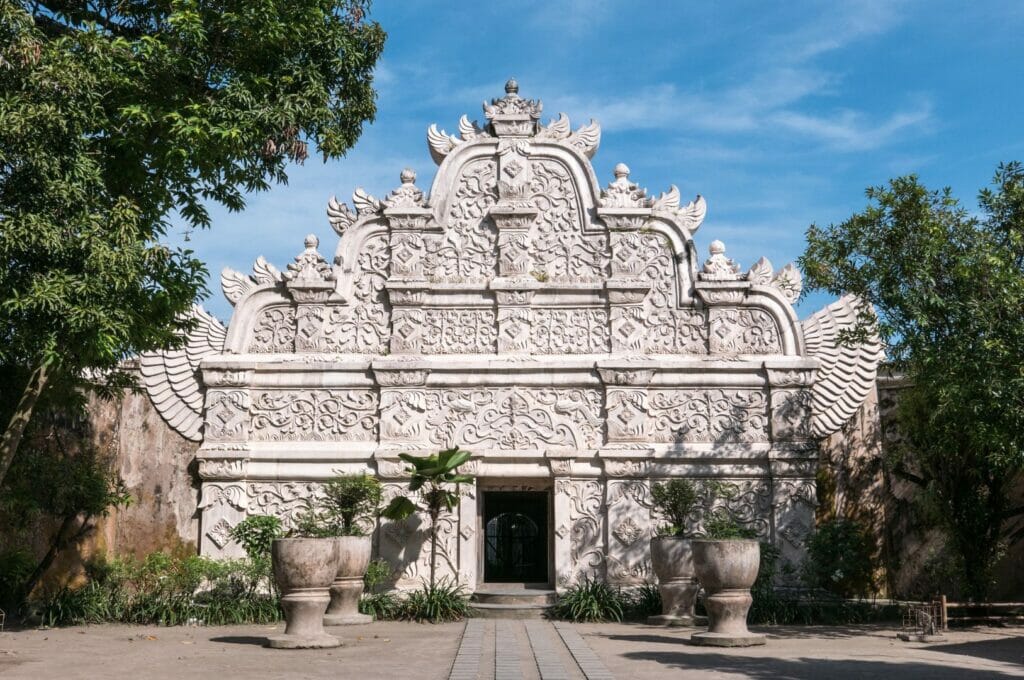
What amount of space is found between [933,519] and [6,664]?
11680mm

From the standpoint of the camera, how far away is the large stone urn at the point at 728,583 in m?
10.0

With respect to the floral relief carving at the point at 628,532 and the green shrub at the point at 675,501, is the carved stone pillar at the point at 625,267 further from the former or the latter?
the floral relief carving at the point at 628,532

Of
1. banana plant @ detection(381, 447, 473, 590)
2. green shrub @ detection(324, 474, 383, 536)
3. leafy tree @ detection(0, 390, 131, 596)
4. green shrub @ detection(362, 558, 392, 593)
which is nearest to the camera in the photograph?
green shrub @ detection(324, 474, 383, 536)

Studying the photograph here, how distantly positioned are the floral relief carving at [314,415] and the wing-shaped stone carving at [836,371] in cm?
646

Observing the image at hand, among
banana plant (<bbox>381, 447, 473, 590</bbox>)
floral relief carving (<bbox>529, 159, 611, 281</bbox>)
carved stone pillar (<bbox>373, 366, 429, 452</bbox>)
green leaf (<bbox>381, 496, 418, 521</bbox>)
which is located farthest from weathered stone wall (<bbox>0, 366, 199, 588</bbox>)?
floral relief carving (<bbox>529, 159, 611, 281</bbox>)

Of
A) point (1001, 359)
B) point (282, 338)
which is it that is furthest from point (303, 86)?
point (1001, 359)

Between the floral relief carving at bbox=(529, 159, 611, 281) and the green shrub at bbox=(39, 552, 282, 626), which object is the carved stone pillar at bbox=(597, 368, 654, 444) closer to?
the floral relief carving at bbox=(529, 159, 611, 281)

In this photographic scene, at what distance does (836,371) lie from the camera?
13977mm

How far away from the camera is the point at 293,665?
338 inches

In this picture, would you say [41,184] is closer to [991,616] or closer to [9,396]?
[9,396]

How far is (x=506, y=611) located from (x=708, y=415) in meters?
3.99

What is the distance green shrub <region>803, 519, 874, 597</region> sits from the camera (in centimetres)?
1260

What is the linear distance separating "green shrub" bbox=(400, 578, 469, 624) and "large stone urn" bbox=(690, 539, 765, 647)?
142 inches

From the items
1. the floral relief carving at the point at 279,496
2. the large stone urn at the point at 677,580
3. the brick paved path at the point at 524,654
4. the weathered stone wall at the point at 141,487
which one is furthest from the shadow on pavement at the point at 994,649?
the weathered stone wall at the point at 141,487
